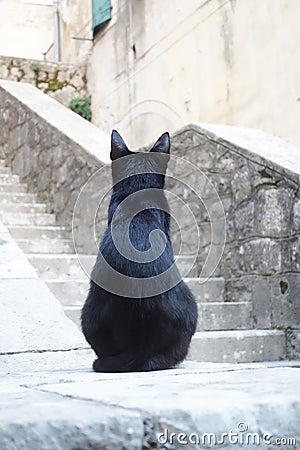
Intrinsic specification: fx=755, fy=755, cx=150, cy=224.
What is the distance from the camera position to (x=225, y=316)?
445cm

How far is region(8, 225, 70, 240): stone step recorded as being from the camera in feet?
19.7

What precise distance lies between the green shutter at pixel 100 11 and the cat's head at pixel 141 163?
7793 millimetres

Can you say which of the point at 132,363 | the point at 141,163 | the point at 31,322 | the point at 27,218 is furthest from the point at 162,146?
the point at 27,218

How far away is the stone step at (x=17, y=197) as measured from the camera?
277 inches

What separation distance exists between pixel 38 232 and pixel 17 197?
107 cm

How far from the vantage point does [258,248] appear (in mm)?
4488

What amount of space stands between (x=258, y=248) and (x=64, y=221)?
2.60 m

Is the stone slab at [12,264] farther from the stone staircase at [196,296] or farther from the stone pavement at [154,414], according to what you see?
the stone pavement at [154,414]

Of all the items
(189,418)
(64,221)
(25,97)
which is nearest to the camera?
(189,418)

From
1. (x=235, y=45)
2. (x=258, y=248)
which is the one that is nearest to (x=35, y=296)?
(x=258, y=248)

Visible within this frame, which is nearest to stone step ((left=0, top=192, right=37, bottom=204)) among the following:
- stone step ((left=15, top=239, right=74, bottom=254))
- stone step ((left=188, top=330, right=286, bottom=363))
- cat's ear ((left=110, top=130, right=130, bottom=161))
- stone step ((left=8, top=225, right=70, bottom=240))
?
stone step ((left=8, top=225, right=70, bottom=240))

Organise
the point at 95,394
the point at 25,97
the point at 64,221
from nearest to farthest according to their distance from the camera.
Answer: the point at 95,394 → the point at 64,221 → the point at 25,97

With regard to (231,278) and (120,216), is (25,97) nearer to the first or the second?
(231,278)

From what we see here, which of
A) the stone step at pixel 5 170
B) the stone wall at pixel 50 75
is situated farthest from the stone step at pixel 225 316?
the stone wall at pixel 50 75
